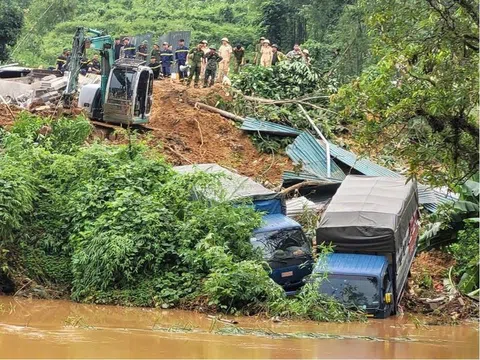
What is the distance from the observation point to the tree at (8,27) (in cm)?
4584

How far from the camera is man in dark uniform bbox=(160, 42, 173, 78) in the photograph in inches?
1489

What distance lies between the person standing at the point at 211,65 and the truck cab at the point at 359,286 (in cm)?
1606

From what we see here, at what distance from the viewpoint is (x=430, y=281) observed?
21.6 meters

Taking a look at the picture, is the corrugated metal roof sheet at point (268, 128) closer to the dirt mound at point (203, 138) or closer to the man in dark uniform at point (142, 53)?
the dirt mound at point (203, 138)

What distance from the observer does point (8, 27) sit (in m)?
46.2

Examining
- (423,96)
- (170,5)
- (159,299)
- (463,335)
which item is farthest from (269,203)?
(170,5)

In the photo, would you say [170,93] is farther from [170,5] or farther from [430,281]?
[170,5]

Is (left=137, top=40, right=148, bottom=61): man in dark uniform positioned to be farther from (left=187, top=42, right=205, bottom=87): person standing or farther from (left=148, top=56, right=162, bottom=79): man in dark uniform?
(left=187, top=42, right=205, bottom=87): person standing

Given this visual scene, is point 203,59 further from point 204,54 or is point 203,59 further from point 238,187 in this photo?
point 238,187

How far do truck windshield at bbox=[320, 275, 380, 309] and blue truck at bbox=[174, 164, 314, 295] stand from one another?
4.06 feet

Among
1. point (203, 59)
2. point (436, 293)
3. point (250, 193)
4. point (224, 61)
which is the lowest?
point (436, 293)

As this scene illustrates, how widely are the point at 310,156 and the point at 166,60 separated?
37.6 ft

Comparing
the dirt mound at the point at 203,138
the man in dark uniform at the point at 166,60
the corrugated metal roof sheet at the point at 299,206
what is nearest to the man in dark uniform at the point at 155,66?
the man in dark uniform at the point at 166,60

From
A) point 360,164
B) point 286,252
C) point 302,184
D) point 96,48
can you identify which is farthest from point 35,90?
point 286,252
